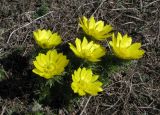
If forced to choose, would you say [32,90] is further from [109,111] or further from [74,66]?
[109,111]

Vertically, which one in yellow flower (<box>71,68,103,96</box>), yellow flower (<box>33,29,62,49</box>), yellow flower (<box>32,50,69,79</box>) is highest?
yellow flower (<box>33,29,62,49</box>)

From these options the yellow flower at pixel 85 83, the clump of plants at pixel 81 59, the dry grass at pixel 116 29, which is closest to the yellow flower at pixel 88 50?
the clump of plants at pixel 81 59

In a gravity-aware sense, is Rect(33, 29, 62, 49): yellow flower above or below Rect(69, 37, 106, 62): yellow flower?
above

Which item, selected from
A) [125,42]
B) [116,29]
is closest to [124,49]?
[125,42]

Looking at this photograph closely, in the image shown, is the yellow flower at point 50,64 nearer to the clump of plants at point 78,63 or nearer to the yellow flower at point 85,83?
the clump of plants at point 78,63

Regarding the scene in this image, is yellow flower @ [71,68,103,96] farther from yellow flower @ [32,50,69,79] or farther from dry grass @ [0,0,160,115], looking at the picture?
dry grass @ [0,0,160,115]

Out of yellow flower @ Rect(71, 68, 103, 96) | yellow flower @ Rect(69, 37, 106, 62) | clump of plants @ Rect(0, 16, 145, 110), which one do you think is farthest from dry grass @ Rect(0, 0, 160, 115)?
yellow flower @ Rect(69, 37, 106, 62)
